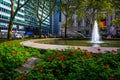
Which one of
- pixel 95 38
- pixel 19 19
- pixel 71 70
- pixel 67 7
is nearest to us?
pixel 71 70

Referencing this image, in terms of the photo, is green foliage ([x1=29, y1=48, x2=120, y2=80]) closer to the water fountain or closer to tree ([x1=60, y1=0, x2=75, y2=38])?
the water fountain

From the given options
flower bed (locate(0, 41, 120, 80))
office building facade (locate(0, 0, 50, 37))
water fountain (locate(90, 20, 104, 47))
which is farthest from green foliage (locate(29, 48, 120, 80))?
office building facade (locate(0, 0, 50, 37))

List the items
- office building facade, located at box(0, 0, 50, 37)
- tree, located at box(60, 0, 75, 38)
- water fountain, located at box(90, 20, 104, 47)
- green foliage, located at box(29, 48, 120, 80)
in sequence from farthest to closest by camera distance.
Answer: office building facade, located at box(0, 0, 50, 37) → tree, located at box(60, 0, 75, 38) → water fountain, located at box(90, 20, 104, 47) → green foliage, located at box(29, 48, 120, 80)

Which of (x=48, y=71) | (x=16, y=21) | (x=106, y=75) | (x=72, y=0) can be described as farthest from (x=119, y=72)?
(x=16, y=21)

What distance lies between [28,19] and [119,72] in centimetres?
12360

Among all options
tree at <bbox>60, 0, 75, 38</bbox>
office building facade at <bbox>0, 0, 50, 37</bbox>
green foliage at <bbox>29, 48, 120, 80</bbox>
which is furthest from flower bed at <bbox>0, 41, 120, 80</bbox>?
office building facade at <bbox>0, 0, 50, 37</bbox>

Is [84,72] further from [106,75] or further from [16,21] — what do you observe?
[16,21]

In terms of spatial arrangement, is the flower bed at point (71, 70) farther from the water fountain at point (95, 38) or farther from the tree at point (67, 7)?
the tree at point (67, 7)

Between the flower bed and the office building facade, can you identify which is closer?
the flower bed

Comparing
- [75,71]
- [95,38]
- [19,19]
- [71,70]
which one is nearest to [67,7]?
[95,38]

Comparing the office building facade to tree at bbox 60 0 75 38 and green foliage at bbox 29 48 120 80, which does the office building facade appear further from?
green foliage at bbox 29 48 120 80

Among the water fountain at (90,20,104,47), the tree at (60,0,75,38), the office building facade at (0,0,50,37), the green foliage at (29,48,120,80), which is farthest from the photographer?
the office building facade at (0,0,50,37)

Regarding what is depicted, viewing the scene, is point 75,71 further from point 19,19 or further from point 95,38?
point 19,19

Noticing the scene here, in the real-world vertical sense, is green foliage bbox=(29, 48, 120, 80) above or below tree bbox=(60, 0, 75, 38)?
below
